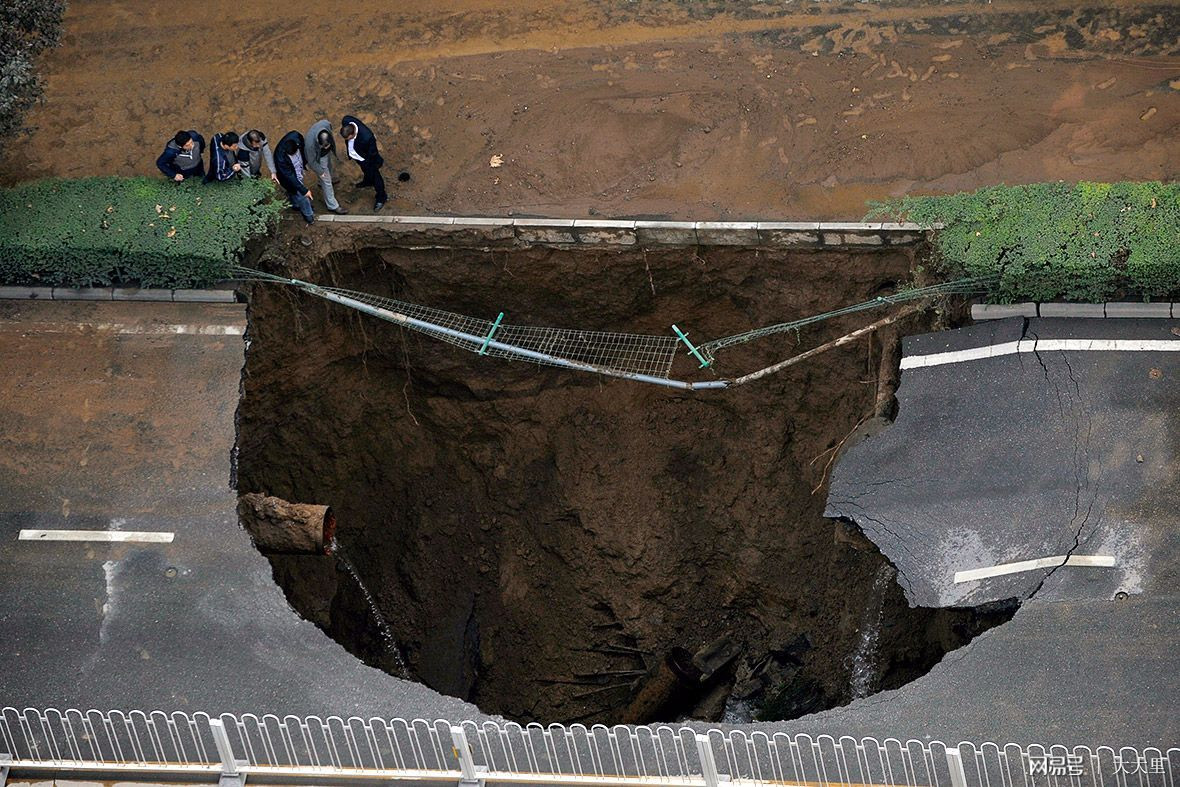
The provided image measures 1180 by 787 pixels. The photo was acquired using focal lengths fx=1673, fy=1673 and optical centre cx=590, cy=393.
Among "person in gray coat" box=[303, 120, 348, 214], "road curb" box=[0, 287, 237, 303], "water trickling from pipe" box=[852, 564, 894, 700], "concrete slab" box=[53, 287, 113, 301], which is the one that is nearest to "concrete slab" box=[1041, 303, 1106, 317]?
"water trickling from pipe" box=[852, 564, 894, 700]

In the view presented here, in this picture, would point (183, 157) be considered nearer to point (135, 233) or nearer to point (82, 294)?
point (135, 233)

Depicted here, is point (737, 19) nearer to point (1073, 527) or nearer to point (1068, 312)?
point (1068, 312)

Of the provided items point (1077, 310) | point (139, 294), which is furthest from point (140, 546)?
point (1077, 310)

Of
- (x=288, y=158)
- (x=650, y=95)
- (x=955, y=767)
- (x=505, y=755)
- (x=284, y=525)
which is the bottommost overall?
(x=505, y=755)

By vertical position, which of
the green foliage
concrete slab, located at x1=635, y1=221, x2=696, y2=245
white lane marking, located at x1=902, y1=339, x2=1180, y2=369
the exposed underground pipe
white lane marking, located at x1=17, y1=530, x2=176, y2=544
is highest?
the green foliage

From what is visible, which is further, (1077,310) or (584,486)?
(584,486)

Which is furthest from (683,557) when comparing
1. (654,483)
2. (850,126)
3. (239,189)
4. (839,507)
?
(239,189)

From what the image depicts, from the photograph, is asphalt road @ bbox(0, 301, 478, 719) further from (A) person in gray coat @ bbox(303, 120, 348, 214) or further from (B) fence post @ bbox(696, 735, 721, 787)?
(B) fence post @ bbox(696, 735, 721, 787)
